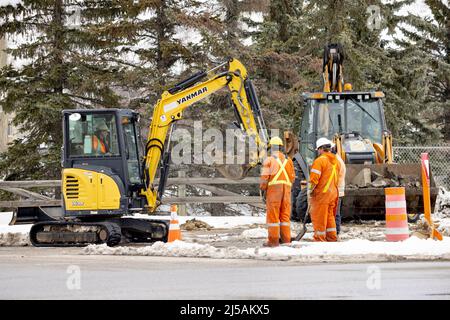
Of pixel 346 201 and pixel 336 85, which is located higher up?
pixel 336 85

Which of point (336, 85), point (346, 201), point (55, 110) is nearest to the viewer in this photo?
point (346, 201)

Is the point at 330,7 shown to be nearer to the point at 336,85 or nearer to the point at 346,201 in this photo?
the point at 336,85

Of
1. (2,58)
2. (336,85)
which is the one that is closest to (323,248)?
(336,85)

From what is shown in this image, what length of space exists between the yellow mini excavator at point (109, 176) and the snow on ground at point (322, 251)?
8.48 ft

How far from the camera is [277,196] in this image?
1659 cm

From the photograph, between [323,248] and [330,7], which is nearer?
[323,248]

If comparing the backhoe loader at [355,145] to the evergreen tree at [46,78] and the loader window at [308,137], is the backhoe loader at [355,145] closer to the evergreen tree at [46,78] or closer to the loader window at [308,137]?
the loader window at [308,137]

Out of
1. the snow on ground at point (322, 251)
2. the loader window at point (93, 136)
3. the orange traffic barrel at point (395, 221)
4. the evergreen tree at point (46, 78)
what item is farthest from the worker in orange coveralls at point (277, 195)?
the evergreen tree at point (46, 78)

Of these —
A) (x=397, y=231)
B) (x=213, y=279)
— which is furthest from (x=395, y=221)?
(x=213, y=279)

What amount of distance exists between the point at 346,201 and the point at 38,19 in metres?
15.0

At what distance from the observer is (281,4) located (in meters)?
37.8

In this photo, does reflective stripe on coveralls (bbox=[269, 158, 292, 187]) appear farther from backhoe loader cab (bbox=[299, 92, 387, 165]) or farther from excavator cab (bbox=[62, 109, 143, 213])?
backhoe loader cab (bbox=[299, 92, 387, 165])

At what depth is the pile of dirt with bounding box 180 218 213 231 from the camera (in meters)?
23.4
